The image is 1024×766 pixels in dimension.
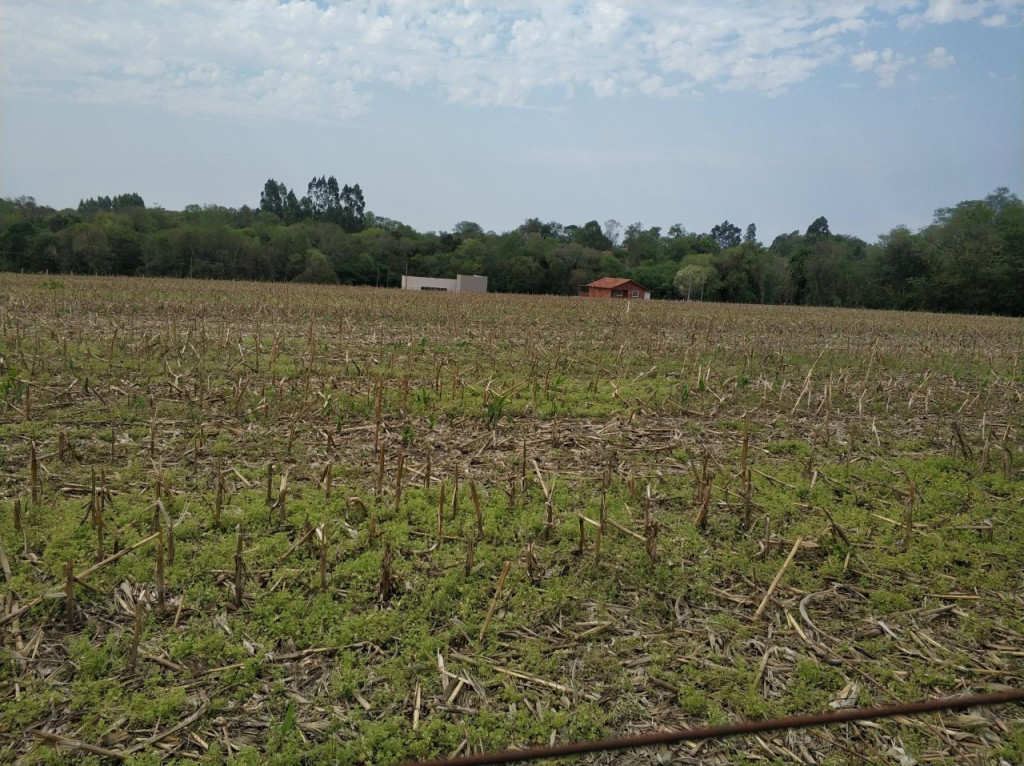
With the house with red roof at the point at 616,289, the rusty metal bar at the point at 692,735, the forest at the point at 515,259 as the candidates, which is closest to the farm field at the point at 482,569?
the rusty metal bar at the point at 692,735

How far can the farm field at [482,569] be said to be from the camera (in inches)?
133

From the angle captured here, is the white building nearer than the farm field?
No

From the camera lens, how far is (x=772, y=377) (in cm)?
1108

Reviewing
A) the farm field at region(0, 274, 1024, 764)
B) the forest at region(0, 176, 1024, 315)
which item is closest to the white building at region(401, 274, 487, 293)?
the forest at region(0, 176, 1024, 315)

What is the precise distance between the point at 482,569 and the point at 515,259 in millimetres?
76654

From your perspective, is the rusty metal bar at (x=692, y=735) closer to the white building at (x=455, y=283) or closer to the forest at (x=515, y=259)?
the forest at (x=515, y=259)

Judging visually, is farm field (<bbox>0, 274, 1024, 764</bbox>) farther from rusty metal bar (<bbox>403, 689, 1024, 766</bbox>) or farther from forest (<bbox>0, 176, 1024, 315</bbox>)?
forest (<bbox>0, 176, 1024, 315</bbox>)

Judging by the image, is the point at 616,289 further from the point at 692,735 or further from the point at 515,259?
the point at 692,735

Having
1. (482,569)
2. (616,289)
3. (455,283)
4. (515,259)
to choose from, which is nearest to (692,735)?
(482,569)

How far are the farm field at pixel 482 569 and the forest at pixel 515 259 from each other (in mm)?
47500

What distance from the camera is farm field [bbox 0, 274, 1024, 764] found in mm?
3379

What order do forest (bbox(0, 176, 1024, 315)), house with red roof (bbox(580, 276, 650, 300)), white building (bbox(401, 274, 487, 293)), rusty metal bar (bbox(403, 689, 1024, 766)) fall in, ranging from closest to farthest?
rusty metal bar (bbox(403, 689, 1024, 766))
forest (bbox(0, 176, 1024, 315))
white building (bbox(401, 274, 487, 293))
house with red roof (bbox(580, 276, 650, 300))

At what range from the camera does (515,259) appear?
79500mm

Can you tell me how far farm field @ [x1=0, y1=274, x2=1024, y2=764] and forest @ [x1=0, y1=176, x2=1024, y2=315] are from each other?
47500 mm
